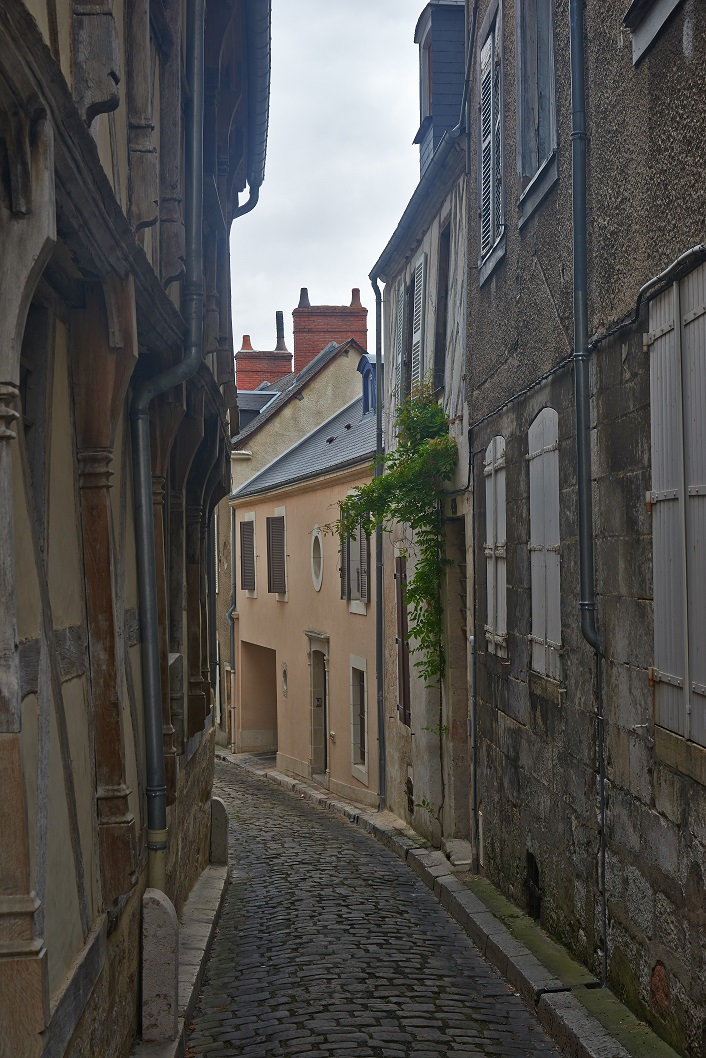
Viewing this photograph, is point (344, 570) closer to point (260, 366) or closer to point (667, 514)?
point (667, 514)

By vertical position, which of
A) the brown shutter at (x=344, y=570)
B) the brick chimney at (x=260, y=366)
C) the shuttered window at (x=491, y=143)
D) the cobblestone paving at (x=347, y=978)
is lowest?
the cobblestone paving at (x=347, y=978)

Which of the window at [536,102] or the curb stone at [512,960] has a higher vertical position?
the window at [536,102]

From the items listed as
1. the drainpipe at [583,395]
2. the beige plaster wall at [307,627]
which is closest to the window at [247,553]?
the beige plaster wall at [307,627]

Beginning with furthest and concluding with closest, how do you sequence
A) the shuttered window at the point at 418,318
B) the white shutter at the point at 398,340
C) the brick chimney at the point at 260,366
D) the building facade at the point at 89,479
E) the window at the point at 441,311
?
the brick chimney at the point at 260,366 < the white shutter at the point at 398,340 < the shuttered window at the point at 418,318 < the window at the point at 441,311 < the building facade at the point at 89,479

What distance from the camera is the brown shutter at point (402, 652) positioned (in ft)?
46.0

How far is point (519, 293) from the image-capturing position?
26.7 feet

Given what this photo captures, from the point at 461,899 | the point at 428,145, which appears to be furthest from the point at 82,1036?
the point at 428,145

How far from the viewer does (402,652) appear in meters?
14.3

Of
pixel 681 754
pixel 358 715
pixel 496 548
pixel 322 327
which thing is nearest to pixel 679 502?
pixel 681 754

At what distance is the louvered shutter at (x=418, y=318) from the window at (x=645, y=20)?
7639 millimetres

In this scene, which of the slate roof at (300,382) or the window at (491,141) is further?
the slate roof at (300,382)

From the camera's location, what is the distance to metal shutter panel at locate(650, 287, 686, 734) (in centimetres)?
489

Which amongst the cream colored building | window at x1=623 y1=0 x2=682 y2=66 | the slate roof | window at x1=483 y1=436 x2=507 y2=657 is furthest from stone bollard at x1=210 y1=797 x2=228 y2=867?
the slate roof

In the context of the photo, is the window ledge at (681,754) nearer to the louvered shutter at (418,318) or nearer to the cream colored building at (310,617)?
the louvered shutter at (418,318)
